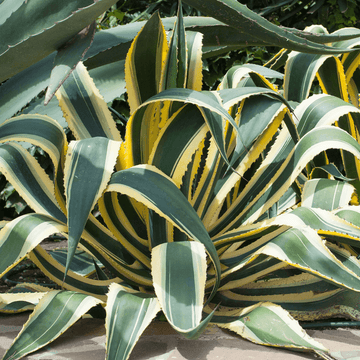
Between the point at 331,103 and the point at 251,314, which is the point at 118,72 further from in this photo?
the point at 251,314

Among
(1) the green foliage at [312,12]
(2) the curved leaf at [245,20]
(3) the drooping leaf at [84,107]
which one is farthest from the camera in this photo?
(1) the green foliage at [312,12]

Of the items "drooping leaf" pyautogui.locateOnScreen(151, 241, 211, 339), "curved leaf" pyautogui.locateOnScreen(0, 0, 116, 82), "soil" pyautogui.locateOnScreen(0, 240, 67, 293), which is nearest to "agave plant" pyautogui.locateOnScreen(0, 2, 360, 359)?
"drooping leaf" pyautogui.locateOnScreen(151, 241, 211, 339)

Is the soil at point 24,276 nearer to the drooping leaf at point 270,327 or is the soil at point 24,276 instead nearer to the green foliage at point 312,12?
the drooping leaf at point 270,327

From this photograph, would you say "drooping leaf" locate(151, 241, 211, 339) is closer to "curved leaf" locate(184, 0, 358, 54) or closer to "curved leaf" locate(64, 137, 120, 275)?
"curved leaf" locate(64, 137, 120, 275)

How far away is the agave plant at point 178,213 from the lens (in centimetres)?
69

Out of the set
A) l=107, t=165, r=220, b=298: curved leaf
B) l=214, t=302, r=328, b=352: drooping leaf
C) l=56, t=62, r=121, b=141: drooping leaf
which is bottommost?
l=214, t=302, r=328, b=352: drooping leaf

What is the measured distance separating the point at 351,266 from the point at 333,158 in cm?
72

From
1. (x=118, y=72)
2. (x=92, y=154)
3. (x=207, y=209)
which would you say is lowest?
(x=207, y=209)

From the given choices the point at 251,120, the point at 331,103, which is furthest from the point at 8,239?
the point at 331,103

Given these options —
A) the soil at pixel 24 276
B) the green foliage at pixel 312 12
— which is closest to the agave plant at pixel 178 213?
the soil at pixel 24 276

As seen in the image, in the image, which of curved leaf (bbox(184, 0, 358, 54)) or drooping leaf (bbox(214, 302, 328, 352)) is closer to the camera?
drooping leaf (bbox(214, 302, 328, 352))

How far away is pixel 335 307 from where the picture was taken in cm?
89

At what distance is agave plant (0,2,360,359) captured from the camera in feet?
2.25

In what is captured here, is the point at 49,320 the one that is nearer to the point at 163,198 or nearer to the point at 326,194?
the point at 163,198
